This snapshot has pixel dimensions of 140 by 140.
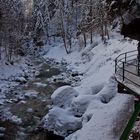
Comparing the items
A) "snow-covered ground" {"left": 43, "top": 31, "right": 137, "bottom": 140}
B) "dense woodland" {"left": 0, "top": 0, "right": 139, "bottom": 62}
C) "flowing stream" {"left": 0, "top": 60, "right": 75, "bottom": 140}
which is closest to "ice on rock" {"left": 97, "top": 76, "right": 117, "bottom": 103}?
"snow-covered ground" {"left": 43, "top": 31, "right": 137, "bottom": 140}

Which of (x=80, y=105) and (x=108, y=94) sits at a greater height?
(x=108, y=94)

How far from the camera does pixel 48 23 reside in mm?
62562

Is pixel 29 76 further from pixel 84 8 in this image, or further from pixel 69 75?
pixel 84 8

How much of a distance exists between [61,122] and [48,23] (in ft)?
154

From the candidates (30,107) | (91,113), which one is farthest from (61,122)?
(30,107)

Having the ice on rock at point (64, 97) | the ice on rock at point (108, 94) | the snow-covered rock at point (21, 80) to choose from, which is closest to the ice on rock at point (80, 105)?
the ice on rock at point (108, 94)

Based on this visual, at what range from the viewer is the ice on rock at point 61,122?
16.9m

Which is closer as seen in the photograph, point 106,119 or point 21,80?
point 106,119

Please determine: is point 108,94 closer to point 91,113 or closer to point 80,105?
point 80,105

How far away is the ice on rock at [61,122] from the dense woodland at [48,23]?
1595cm

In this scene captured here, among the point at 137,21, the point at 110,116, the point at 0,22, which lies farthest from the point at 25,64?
the point at 137,21

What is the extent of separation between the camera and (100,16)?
130 feet

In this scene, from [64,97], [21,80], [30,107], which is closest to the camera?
[64,97]

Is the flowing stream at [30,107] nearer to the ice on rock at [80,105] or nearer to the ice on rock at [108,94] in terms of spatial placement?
the ice on rock at [80,105]
